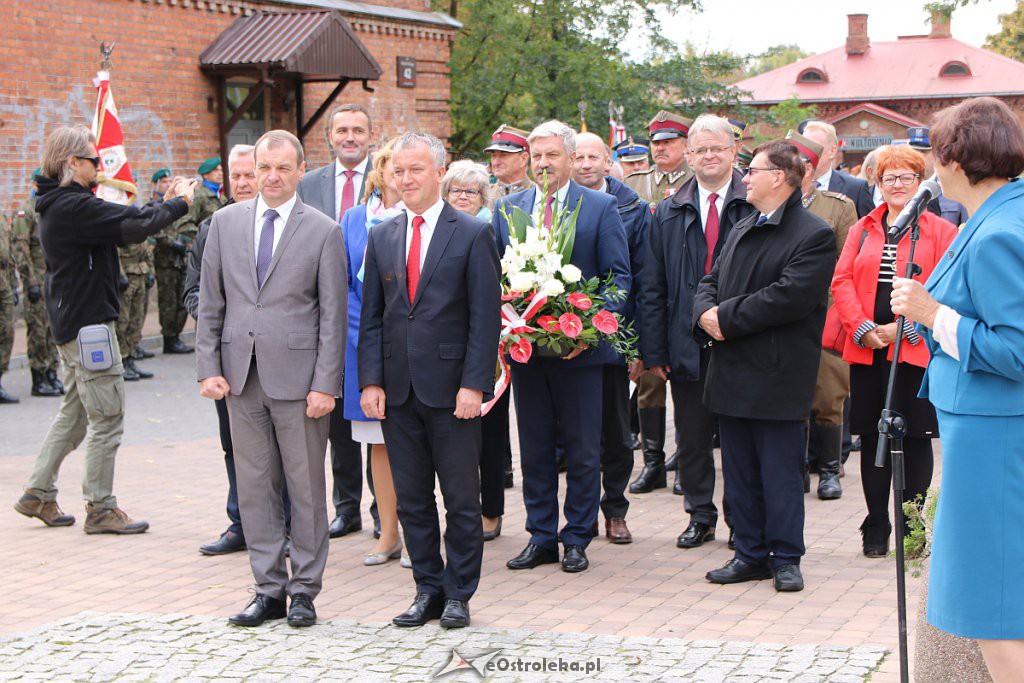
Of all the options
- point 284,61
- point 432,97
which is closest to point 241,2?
point 284,61

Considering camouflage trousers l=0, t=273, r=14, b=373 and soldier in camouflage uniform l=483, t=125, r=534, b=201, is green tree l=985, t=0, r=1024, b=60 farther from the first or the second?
camouflage trousers l=0, t=273, r=14, b=373

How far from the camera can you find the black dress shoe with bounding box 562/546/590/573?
659 centimetres

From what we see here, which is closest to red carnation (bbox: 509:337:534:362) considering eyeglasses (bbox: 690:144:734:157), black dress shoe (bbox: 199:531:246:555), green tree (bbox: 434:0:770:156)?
eyeglasses (bbox: 690:144:734:157)

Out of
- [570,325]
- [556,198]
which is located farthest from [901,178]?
[570,325]

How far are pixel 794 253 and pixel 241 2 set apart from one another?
53.0ft

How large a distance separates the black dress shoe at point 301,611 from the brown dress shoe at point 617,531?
2056 mm

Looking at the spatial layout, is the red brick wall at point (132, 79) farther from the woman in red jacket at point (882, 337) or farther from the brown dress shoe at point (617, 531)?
the woman in red jacket at point (882, 337)

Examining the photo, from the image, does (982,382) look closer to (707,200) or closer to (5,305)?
(707,200)

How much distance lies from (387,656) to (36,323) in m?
8.89

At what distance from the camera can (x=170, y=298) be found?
1602 cm

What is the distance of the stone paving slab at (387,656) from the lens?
4.95m

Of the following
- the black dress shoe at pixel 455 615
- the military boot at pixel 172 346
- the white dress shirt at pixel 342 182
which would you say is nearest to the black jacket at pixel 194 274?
the white dress shirt at pixel 342 182

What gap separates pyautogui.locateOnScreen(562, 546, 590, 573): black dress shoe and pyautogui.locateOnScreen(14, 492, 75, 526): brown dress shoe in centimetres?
321

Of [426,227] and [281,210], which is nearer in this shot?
[426,227]
